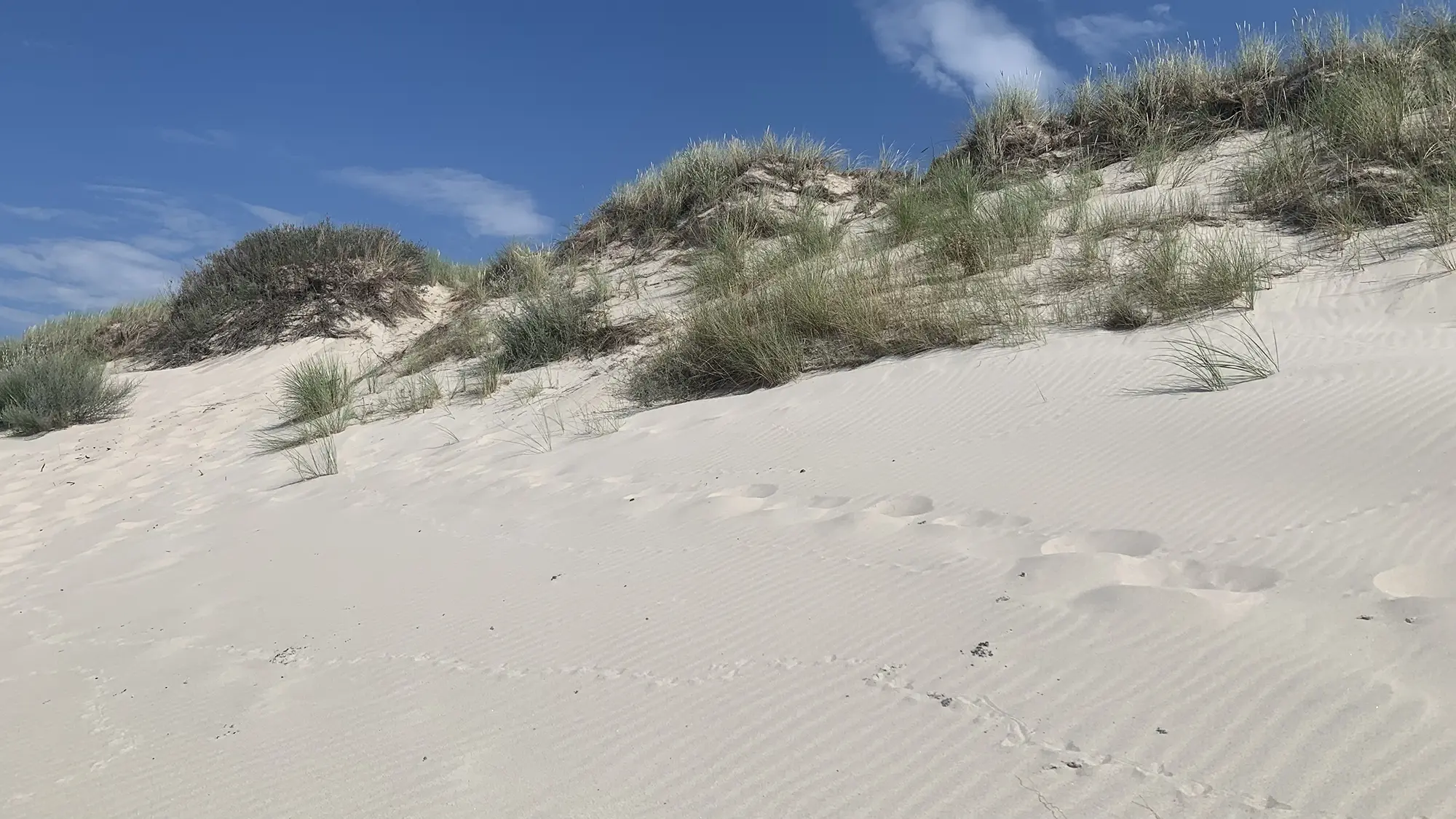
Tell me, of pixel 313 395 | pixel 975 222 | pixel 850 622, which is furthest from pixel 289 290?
pixel 850 622

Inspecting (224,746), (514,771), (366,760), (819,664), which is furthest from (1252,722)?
(224,746)

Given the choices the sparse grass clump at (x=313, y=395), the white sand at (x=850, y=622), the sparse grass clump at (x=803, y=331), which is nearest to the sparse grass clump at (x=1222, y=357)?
the white sand at (x=850, y=622)

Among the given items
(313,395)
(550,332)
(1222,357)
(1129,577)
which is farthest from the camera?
(550,332)

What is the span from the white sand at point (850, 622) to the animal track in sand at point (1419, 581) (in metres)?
0.01

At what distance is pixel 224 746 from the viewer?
2.53 metres

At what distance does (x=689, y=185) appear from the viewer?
40.0ft

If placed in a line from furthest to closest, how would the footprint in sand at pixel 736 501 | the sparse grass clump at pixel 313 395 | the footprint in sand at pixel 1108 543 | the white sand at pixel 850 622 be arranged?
the sparse grass clump at pixel 313 395 → the footprint in sand at pixel 736 501 → the footprint in sand at pixel 1108 543 → the white sand at pixel 850 622

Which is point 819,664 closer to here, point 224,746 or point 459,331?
point 224,746

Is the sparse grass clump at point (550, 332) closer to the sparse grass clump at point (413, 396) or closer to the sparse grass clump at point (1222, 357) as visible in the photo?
the sparse grass clump at point (413, 396)

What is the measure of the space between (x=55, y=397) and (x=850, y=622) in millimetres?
10694

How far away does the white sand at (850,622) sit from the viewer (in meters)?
1.94

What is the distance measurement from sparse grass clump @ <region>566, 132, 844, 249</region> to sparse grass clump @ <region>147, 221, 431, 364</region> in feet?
9.06

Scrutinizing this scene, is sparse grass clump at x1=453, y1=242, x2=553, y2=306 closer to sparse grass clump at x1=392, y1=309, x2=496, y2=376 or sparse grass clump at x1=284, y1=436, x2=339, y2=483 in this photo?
sparse grass clump at x1=392, y1=309, x2=496, y2=376

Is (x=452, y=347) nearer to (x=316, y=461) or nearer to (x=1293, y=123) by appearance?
(x=316, y=461)
